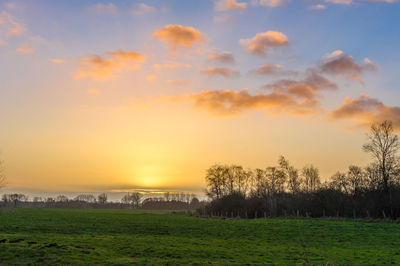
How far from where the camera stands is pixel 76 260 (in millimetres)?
19906

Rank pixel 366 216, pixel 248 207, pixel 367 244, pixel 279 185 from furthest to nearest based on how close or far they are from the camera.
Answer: pixel 279 185 < pixel 248 207 < pixel 366 216 < pixel 367 244

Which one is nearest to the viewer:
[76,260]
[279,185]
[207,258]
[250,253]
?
[76,260]

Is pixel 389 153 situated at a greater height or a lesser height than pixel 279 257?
greater

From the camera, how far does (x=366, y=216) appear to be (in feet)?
214

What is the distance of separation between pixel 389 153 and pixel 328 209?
19.6 meters

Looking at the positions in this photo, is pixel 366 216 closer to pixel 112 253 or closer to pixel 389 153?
pixel 389 153

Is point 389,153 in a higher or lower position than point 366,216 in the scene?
higher

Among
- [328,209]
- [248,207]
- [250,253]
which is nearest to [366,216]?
[328,209]

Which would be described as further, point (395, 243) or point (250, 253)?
point (395, 243)

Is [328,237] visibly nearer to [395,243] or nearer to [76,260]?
[395,243]

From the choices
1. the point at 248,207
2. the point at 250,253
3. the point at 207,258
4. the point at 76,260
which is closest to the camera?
the point at 76,260

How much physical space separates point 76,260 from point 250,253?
44.4 ft

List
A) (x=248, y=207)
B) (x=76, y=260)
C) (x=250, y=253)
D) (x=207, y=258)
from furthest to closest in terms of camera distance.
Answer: (x=248, y=207) → (x=250, y=253) → (x=207, y=258) → (x=76, y=260)

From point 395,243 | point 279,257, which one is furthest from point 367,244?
point 279,257
